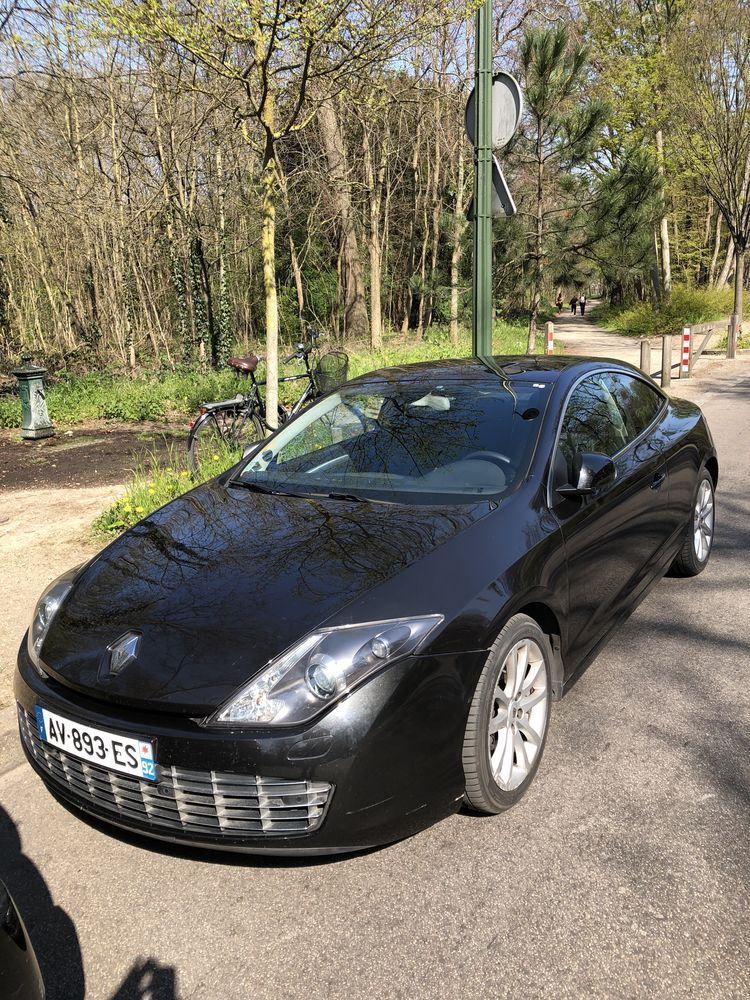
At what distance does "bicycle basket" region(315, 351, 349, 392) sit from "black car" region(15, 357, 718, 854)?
4.64 meters

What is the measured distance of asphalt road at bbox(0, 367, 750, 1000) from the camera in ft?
6.80

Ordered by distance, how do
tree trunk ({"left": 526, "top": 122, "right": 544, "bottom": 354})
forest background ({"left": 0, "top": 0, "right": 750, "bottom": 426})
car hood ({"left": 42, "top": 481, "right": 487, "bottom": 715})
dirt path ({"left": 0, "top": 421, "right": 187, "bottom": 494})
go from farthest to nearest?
tree trunk ({"left": 526, "top": 122, "right": 544, "bottom": 354})
forest background ({"left": 0, "top": 0, "right": 750, "bottom": 426})
dirt path ({"left": 0, "top": 421, "right": 187, "bottom": 494})
car hood ({"left": 42, "top": 481, "right": 487, "bottom": 715})

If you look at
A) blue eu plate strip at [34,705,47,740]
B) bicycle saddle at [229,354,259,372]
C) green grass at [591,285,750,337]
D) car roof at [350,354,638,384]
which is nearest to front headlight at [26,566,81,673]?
blue eu plate strip at [34,705,47,740]

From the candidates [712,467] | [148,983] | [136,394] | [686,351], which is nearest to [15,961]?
[148,983]

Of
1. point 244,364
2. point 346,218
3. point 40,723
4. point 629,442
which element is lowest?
point 40,723

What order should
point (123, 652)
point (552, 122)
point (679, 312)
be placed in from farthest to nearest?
point (679, 312)
point (552, 122)
point (123, 652)

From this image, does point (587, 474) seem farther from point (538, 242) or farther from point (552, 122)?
point (538, 242)

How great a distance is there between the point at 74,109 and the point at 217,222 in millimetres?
3137

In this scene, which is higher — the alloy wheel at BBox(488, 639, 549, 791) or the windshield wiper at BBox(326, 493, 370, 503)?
the windshield wiper at BBox(326, 493, 370, 503)

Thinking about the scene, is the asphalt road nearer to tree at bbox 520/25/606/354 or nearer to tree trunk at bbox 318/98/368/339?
tree at bbox 520/25/606/354

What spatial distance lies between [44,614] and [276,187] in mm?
8051

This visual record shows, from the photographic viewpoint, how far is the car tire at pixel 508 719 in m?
2.49

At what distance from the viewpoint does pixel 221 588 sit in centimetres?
269

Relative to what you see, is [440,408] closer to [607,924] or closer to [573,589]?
[573,589]
